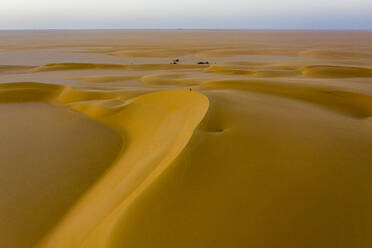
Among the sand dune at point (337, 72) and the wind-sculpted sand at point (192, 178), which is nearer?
the wind-sculpted sand at point (192, 178)

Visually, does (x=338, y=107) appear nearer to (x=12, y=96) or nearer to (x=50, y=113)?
(x=50, y=113)

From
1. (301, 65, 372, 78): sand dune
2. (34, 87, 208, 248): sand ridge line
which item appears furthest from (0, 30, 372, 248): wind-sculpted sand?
(301, 65, 372, 78): sand dune

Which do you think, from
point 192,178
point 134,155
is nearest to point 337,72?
point 134,155

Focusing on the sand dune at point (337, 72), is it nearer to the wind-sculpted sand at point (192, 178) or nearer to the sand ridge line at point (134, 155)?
the wind-sculpted sand at point (192, 178)

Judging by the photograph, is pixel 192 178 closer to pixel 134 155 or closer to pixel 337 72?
pixel 134 155

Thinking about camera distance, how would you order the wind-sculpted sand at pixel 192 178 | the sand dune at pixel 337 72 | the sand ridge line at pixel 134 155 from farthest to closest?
the sand dune at pixel 337 72, the sand ridge line at pixel 134 155, the wind-sculpted sand at pixel 192 178

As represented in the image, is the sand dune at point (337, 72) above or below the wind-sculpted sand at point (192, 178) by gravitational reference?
above

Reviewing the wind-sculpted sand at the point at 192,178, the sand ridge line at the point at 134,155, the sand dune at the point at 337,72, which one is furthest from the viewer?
the sand dune at the point at 337,72

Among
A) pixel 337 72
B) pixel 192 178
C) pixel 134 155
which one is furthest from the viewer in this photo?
pixel 337 72

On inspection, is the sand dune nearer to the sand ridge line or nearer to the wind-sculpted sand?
the wind-sculpted sand

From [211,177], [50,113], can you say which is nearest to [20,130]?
[50,113]

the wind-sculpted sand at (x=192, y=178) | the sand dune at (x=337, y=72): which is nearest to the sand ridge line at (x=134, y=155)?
the wind-sculpted sand at (x=192, y=178)

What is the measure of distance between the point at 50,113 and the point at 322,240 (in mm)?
4205

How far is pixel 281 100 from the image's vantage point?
407 cm
